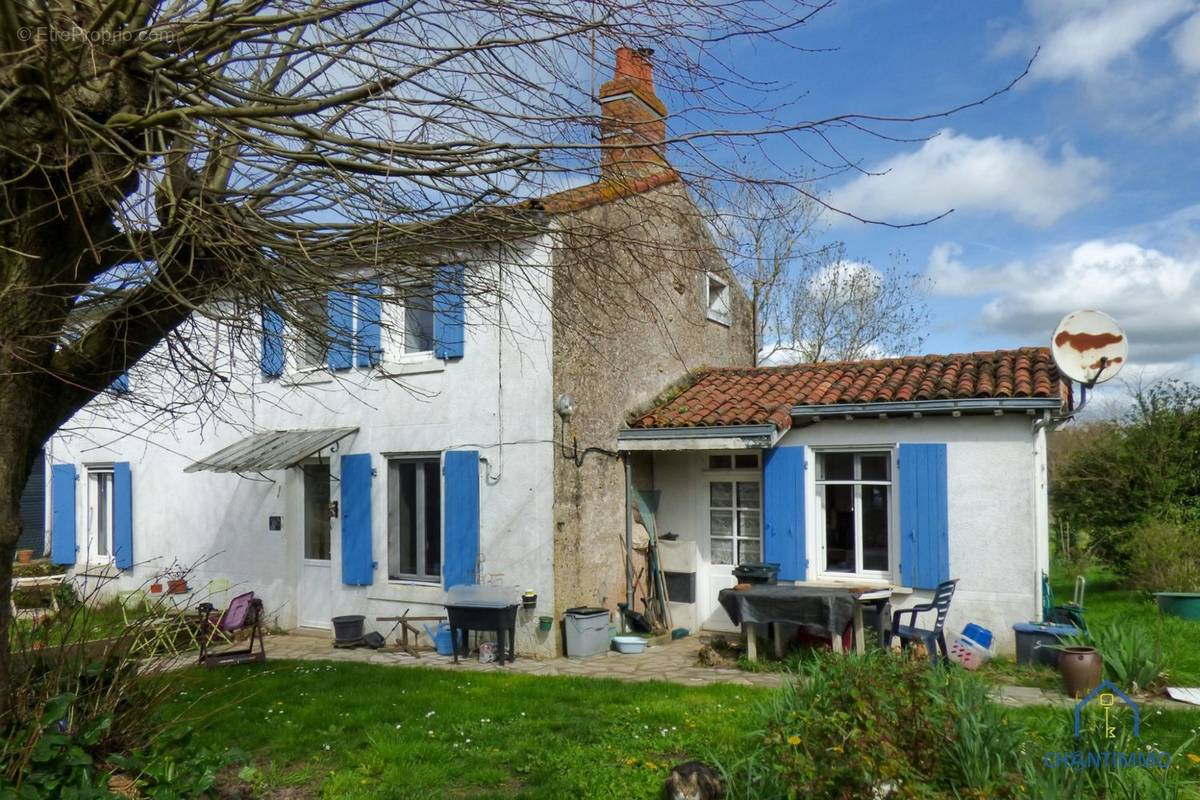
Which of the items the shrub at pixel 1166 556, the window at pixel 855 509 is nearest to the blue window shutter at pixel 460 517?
the window at pixel 855 509

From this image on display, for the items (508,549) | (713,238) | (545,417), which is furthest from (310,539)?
(713,238)

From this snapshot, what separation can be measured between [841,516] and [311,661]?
23.2ft

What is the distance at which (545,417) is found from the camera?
36.9ft

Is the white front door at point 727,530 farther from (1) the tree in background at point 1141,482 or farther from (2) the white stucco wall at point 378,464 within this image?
(1) the tree in background at point 1141,482

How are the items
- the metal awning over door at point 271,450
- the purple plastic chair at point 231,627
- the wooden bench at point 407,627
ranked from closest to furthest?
the purple plastic chair at point 231,627 < the wooden bench at point 407,627 < the metal awning over door at point 271,450

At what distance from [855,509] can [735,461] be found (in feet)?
6.21

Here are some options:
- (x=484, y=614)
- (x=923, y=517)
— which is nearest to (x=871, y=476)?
(x=923, y=517)

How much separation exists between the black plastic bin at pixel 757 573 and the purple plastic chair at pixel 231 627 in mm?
5897

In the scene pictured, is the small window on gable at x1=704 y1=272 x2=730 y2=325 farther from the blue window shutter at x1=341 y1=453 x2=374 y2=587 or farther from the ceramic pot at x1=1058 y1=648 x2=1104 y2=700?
the ceramic pot at x1=1058 y1=648 x2=1104 y2=700

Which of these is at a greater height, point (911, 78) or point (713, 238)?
point (911, 78)

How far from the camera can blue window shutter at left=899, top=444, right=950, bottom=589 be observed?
1078cm

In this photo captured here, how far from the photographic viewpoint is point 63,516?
16453 millimetres

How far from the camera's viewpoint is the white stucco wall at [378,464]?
1130cm

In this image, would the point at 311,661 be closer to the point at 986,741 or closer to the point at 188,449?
the point at 188,449
